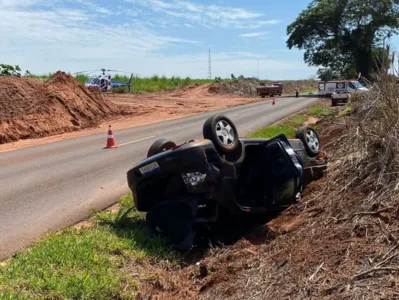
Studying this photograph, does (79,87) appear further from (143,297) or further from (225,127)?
(143,297)

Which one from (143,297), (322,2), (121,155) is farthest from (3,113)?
(322,2)

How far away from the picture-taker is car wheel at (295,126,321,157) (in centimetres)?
758

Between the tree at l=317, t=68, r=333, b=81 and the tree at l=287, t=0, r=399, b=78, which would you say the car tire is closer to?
the tree at l=287, t=0, r=399, b=78

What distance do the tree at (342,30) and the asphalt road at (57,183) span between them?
44.2 metres

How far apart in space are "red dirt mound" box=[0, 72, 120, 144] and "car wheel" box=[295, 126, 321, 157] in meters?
15.2

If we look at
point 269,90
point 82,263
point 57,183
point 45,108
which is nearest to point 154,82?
point 269,90

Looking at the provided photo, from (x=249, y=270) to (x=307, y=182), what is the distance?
2.90 metres

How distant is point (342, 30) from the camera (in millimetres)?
57719

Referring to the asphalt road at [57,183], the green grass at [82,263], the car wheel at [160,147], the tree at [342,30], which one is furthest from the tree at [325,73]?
the green grass at [82,263]

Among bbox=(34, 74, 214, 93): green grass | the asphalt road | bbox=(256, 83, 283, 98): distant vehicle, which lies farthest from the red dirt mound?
bbox=(256, 83, 283, 98): distant vehicle

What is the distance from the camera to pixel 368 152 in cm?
600

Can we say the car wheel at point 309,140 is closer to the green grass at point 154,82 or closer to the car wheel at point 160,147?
the car wheel at point 160,147

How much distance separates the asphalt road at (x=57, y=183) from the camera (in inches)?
272

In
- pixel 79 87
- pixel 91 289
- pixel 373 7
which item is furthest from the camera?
pixel 373 7
